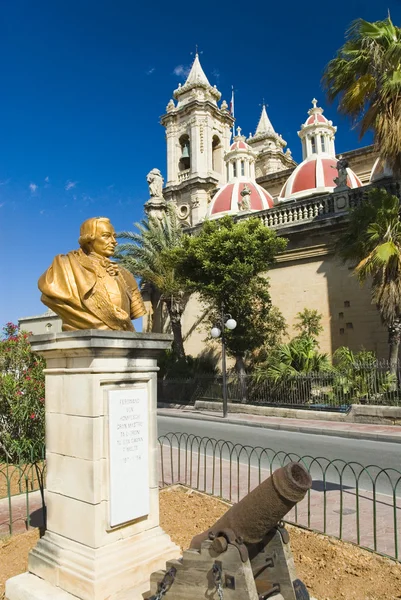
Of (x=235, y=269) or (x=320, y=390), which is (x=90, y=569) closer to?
(x=320, y=390)

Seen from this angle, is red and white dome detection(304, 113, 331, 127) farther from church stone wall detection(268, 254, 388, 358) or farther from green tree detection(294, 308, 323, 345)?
green tree detection(294, 308, 323, 345)

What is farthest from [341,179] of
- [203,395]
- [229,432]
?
[229,432]

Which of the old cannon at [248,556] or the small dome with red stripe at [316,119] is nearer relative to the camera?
the old cannon at [248,556]

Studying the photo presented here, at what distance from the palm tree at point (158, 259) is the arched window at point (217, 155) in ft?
68.3

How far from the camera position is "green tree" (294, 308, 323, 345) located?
21.6 metres

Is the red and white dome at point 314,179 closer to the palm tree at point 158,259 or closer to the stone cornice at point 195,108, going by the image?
the palm tree at point 158,259

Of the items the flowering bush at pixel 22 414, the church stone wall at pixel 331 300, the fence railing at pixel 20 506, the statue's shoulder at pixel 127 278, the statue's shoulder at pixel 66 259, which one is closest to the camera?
the statue's shoulder at pixel 66 259

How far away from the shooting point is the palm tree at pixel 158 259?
25219 millimetres

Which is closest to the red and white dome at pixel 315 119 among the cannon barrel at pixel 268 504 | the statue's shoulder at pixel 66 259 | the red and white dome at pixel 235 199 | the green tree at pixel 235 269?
the red and white dome at pixel 235 199

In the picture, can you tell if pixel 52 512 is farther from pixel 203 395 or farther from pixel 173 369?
pixel 173 369

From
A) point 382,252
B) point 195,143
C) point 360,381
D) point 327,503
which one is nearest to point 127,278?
point 327,503

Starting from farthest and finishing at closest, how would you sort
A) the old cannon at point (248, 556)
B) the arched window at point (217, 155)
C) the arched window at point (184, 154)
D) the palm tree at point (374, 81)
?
the arched window at point (217, 155) < the arched window at point (184, 154) < the palm tree at point (374, 81) < the old cannon at point (248, 556)

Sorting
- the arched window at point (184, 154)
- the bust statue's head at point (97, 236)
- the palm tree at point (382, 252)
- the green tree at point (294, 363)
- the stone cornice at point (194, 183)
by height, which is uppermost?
the arched window at point (184, 154)

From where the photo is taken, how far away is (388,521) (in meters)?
6.01
